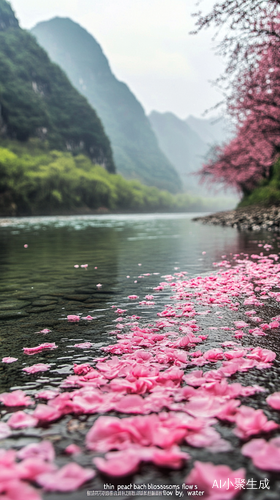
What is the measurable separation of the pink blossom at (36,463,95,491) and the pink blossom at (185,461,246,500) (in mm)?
485

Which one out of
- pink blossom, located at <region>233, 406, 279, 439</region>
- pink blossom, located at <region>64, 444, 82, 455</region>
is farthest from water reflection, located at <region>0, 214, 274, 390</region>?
pink blossom, located at <region>233, 406, 279, 439</region>

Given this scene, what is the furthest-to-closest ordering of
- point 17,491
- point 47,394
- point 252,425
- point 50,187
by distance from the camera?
point 50,187
point 47,394
point 252,425
point 17,491

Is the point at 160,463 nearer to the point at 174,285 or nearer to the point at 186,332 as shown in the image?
the point at 186,332

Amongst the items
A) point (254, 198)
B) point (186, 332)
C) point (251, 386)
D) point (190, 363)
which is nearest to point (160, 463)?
point (251, 386)

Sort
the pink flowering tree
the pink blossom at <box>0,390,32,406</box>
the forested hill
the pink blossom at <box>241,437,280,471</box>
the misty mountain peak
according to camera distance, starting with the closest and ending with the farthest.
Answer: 1. the pink blossom at <box>241,437,280,471</box>
2. the pink blossom at <box>0,390,32,406</box>
3. the pink flowering tree
4. the forested hill
5. the misty mountain peak

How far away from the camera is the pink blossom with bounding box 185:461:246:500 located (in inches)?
65.2

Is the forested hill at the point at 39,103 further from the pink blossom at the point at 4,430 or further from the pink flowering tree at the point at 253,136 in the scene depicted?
the pink blossom at the point at 4,430

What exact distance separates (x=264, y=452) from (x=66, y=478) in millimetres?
980

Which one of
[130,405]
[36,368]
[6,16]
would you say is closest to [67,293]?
[36,368]

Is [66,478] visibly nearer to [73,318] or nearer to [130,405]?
[130,405]

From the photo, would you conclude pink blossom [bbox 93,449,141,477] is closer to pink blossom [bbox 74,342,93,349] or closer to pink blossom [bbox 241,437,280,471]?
pink blossom [bbox 241,437,280,471]

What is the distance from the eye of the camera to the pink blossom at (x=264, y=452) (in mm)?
1832

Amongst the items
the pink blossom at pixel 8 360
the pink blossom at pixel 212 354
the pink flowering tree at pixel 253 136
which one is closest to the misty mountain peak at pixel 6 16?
the pink flowering tree at pixel 253 136

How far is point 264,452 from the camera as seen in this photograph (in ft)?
6.14
